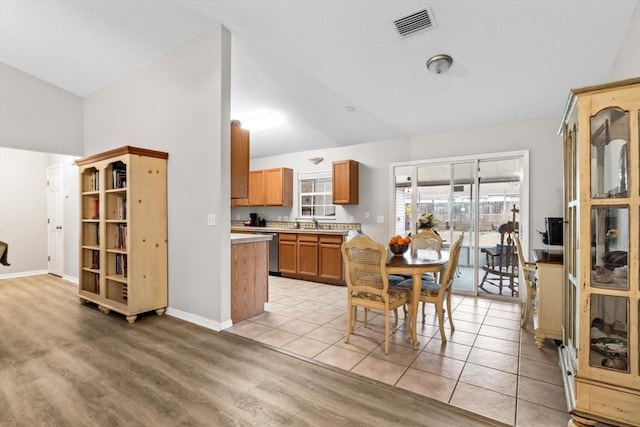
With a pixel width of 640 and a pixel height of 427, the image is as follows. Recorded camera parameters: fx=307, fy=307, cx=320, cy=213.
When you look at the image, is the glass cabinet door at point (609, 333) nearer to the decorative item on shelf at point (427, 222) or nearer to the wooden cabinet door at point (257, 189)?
the decorative item on shelf at point (427, 222)

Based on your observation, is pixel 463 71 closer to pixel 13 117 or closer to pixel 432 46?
pixel 432 46

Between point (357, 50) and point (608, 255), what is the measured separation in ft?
8.56

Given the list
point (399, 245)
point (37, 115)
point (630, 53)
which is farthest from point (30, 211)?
point (630, 53)

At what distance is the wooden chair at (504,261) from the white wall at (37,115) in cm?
659

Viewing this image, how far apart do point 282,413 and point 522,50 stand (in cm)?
351

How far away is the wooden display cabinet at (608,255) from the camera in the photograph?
1432mm

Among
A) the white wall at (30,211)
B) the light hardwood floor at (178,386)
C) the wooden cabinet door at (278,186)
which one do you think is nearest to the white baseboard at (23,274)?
the white wall at (30,211)

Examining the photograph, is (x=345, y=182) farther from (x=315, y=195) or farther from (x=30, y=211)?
(x=30, y=211)

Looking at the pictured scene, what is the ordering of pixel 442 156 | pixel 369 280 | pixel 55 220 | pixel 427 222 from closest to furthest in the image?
pixel 369 280 → pixel 427 222 → pixel 442 156 → pixel 55 220

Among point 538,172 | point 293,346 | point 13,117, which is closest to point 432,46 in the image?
point 538,172

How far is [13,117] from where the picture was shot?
4.33 m

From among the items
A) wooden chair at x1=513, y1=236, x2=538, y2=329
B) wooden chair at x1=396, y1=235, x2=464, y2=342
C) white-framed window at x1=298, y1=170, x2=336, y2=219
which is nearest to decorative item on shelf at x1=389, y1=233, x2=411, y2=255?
wooden chair at x1=396, y1=235, x2=464, y2=342

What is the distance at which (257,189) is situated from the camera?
21.2 feet

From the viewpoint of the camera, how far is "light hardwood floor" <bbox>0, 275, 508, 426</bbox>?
1.75m
